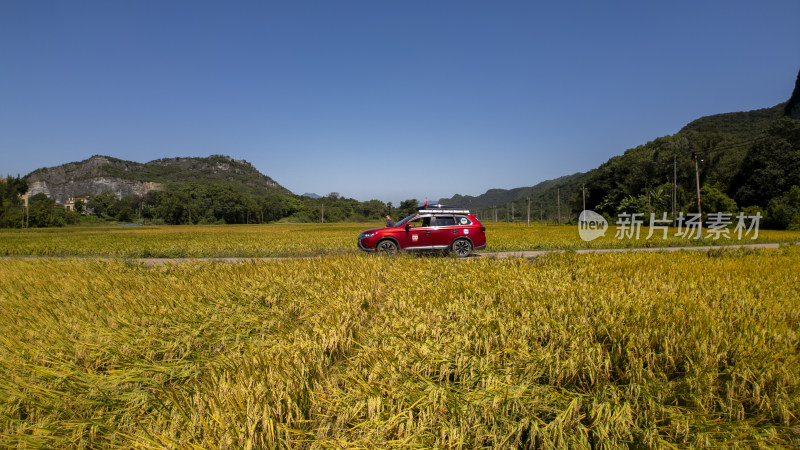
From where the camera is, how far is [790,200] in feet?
136

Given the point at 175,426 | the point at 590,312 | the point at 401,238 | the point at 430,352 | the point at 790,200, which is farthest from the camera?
the point at 790,200

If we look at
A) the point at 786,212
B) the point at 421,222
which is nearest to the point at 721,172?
the point at 786,212

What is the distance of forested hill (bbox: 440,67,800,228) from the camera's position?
4750 cm

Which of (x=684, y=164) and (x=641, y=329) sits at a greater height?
(x=684, y=164)

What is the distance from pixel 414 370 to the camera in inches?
95.3

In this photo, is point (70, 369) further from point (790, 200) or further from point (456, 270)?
point (790, 200)

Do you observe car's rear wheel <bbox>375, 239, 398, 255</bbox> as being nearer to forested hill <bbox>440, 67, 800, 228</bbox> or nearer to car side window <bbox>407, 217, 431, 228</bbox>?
car side window <bbox>407, 217, 431, 228</bbox>

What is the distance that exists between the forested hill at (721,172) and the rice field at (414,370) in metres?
38.8

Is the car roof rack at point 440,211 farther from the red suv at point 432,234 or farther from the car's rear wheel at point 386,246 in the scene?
the car's rear wheel at point 386,246

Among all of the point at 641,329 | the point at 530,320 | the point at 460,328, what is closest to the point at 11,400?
the point at 460,328

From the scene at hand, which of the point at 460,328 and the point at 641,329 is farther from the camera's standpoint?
the point at 460,328

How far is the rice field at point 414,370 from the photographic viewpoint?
1.86 m

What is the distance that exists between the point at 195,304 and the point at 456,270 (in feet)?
15.2

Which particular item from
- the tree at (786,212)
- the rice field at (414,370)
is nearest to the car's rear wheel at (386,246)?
the rice field at (414,370)
